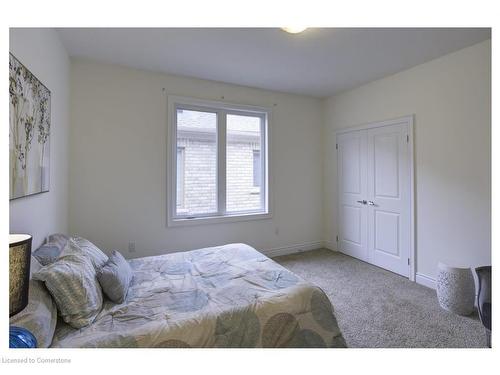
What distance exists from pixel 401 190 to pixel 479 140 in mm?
917

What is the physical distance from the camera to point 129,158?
289 centimetres

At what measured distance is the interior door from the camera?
9.77 ft

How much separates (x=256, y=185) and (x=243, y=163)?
40 centimetres

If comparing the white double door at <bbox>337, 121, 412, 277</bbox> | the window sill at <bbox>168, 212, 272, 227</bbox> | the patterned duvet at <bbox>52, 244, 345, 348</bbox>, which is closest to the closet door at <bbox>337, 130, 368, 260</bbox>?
the white double door at <bbox>337, 121, 412, 277</bbox>

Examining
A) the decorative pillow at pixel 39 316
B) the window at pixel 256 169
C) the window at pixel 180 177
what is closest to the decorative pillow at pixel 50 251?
the decorative pillow at pixel 39 316

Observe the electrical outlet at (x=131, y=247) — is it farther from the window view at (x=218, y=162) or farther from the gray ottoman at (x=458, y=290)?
the gray ottoman at (x=458, y=290)

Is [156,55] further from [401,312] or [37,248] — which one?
[401,312]

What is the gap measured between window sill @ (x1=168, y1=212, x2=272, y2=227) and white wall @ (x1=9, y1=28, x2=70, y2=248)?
46.4 inches

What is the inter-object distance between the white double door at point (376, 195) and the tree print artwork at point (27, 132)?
11.8 feet

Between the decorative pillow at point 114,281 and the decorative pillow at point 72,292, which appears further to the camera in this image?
the decorative pillow at point 114,281

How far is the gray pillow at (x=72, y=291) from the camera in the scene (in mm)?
1224

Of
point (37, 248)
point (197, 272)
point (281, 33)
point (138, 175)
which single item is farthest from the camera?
point (138, 175)
